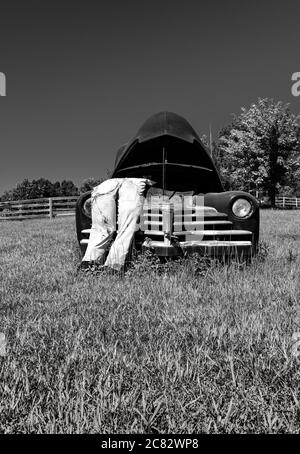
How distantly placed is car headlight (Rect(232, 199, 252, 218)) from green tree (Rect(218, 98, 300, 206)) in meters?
28.7

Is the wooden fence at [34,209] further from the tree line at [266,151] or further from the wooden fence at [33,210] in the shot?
the tree line at [266,151]

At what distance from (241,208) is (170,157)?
1.46 m

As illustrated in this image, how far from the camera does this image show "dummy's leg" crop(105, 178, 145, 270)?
381 centimetres

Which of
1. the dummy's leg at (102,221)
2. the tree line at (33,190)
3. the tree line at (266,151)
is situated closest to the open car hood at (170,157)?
the dummy's leg at (102,221)

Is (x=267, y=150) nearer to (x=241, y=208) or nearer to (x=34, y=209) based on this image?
(x=34, y=209)

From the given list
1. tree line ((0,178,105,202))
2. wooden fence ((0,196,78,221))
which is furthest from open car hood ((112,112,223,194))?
tree line ((0,178,105,202))

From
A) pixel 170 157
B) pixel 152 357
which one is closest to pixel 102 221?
pixel 170 157

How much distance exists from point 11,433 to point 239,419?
0.78 m

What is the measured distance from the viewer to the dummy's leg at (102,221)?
3.96m

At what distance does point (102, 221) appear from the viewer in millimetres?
4082

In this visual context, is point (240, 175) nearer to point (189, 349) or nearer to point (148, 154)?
point (148, 154)

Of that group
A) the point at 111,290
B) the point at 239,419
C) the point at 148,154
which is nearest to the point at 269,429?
the point at 239,419

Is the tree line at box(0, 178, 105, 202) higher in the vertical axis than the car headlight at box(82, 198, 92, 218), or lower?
higher

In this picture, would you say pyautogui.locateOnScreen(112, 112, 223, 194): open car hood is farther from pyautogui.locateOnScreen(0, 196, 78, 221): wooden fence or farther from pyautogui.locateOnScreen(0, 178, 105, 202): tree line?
pyautogui.locateOnScreen(0, 178, 105, 202): tree line
